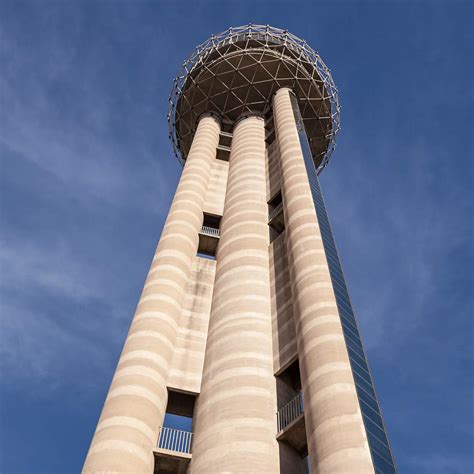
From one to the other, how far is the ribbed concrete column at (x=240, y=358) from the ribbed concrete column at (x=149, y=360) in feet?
6.58

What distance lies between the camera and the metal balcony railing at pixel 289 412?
2286cm

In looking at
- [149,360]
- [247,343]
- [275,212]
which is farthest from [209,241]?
[149,360]

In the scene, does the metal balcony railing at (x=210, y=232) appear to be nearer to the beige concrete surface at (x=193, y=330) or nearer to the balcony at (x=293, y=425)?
the beige concrete surface at (x=193, y=330)

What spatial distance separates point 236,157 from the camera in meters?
46.4

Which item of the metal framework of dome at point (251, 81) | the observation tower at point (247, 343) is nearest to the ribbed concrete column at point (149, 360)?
the observation tower at point (247, 343)

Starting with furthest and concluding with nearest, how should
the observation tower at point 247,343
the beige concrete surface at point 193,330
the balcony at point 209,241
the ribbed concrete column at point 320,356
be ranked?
1. the balcony at point 209,241
2. the beige concrete surface at point 193,330
3. the observation tower at point 247,343
4. the ribbed concrete column at point 320,356

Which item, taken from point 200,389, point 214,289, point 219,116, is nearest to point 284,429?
point 200,389

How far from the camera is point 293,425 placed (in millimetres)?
21750

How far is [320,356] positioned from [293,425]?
114 inches

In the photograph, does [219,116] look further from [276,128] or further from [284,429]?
[284,429]

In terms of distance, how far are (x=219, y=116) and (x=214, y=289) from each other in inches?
1087

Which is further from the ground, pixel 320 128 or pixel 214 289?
pixel 320 128

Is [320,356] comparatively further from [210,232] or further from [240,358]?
[210,232]

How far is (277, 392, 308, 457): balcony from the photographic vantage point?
21.8 metres
